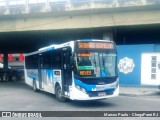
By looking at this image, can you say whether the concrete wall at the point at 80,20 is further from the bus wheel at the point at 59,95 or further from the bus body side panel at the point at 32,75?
the bus wheel at the point at 59,95

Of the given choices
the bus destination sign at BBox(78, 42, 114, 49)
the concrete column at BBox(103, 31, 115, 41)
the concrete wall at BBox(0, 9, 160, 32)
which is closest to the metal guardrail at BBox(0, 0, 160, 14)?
the concrete wall at BBox(0, 9, 160, 32)

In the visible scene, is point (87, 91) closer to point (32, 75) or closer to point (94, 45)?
point (94, 45)

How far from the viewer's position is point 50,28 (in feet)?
75.3

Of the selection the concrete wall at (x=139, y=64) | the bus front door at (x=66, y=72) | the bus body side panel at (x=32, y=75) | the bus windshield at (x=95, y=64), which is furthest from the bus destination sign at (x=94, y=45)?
the concrete wall at (x=139, y=64)

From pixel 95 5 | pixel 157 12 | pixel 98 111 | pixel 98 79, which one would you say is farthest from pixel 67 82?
pixel 157 12

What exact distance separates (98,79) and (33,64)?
9.02 m

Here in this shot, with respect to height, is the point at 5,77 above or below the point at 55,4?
below

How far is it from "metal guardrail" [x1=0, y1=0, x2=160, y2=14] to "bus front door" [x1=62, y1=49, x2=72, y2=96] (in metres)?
8.24

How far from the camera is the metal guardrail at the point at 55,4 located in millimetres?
19922

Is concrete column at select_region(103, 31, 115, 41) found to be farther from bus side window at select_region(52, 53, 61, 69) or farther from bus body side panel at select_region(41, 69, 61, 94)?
bus side window at select_region(52, 53, 61, 69)

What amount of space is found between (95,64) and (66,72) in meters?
1.61

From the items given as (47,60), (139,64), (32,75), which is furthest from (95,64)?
(139,64)

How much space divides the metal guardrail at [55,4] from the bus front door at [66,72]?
8.24m

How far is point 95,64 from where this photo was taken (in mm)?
12367
